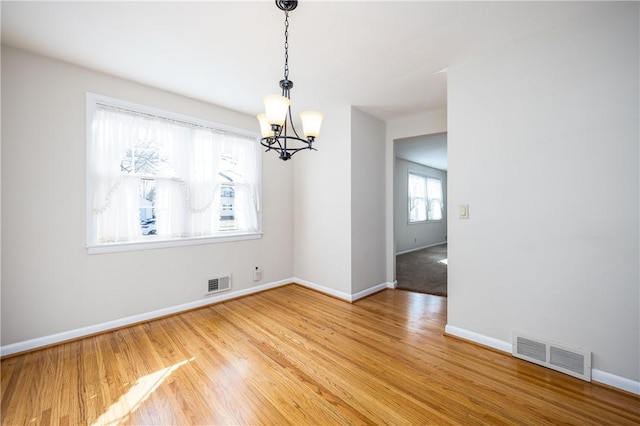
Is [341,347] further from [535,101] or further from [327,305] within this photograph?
[535,101]

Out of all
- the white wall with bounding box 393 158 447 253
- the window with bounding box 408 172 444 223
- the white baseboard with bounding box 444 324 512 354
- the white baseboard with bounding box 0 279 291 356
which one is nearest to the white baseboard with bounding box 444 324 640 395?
the white baseboard with bounding box 444 324 512 354

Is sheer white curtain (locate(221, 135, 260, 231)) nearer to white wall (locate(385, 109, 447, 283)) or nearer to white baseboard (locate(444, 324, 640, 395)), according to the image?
white wall (locate(385, 109, 447, 283))

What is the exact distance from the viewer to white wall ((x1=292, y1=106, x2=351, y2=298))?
3.64m

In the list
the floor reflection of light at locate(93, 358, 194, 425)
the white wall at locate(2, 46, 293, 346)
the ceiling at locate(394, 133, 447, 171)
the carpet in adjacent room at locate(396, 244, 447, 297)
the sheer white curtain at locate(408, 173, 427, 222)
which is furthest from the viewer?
the sheer white curtain at locate(408, 173, 427, 222)

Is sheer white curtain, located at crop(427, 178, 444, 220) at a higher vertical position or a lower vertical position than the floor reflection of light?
higher

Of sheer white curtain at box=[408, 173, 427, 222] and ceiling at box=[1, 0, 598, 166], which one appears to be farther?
sheer white curtain at box=[408, 173, 427, 222]

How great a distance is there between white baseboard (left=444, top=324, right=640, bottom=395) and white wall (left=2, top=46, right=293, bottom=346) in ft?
10.7

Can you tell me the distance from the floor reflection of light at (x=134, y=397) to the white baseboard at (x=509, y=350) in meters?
2.56

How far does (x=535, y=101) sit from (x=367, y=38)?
1.50 meters

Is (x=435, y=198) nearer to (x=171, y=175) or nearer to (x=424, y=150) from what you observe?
(x=424, y=150)

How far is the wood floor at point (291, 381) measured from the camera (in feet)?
5.23

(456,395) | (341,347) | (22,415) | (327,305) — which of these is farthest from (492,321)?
(22,415)

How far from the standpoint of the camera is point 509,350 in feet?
7.40

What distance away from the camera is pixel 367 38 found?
2.16m
